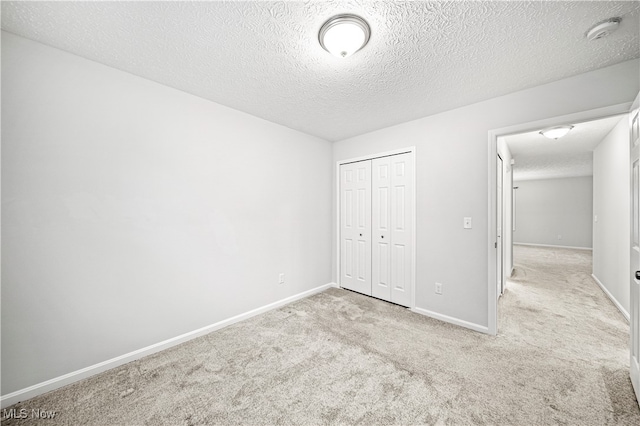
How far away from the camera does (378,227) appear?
3.61 metres

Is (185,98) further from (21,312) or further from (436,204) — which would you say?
(436,204)

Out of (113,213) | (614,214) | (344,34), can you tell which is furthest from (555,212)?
(113,213)

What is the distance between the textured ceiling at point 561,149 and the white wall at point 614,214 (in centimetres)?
18

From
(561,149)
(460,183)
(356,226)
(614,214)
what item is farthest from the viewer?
(561,149)

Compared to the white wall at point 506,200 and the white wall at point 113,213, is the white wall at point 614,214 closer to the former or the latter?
the white wall at point 506,200

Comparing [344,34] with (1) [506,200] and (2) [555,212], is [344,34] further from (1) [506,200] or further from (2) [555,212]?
(2) [555,212]

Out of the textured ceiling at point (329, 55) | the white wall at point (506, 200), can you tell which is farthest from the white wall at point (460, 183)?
the white wall at point (506, 200)

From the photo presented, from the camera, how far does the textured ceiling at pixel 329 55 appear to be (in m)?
1.47

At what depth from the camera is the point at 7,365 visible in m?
1.66

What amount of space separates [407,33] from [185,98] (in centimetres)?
210

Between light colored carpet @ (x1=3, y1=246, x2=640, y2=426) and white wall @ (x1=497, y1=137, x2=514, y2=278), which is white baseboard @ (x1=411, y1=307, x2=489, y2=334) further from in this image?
white wall @ (x1=497, y1=137, x2=514, y2=278)

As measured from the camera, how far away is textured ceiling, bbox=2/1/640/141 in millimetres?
1472

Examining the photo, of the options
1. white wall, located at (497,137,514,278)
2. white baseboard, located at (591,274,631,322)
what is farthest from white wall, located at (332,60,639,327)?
white baseboard, located at (591,274,631,322)

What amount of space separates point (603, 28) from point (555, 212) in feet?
31.6
